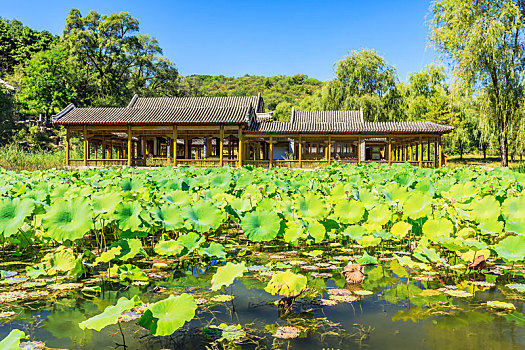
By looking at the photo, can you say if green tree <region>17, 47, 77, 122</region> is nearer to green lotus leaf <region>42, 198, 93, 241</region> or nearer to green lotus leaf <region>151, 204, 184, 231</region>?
green lotus leaf <region>151, 204, 184, 231</region>

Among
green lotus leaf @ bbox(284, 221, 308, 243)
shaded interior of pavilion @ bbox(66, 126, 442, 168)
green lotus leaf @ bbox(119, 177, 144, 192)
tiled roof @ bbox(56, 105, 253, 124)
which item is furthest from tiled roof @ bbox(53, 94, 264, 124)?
green lotus leaf @ bbox(284, 221, 308, 243)

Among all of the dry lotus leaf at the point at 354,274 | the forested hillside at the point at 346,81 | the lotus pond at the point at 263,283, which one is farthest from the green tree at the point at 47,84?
the dry lotus leaf at the point at 354,274

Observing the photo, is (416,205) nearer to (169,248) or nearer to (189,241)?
(189,241)

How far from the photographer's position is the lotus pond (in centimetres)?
151

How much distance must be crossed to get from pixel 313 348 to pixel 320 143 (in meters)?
26.5

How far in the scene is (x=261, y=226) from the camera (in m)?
2.59

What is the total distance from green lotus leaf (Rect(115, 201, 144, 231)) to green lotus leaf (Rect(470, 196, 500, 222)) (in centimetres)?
231

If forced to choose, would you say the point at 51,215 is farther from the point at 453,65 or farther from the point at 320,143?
the point at 320,143

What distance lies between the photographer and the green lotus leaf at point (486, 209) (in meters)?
2.59

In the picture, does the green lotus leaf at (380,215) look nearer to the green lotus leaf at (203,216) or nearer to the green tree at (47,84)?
the green lotus leaf at (203,216)

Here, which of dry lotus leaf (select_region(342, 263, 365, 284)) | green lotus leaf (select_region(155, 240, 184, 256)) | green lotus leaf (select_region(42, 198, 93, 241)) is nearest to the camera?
green lotus leaf (select_region(42, 198, 93, 241))

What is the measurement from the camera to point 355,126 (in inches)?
760

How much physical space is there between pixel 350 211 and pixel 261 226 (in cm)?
73

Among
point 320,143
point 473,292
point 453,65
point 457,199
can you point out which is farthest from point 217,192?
point 320,143
